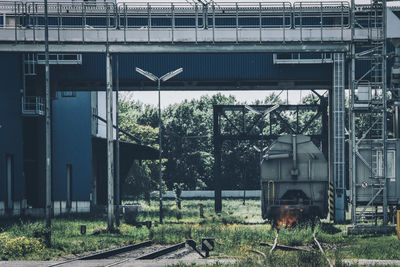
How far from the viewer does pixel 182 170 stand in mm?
93625

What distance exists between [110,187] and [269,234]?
27.8ft

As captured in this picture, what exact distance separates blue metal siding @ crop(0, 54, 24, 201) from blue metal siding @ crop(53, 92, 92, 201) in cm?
579

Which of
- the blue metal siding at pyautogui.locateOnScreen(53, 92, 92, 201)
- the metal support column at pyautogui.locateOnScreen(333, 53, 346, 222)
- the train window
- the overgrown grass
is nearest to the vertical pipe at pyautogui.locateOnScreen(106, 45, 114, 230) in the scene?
the overgrown grass

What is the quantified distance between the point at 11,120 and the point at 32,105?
3754 millimetres

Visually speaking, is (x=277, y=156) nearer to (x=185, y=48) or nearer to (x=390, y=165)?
(x=390, y=165)

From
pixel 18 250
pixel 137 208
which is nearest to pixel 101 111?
pixel 137 208

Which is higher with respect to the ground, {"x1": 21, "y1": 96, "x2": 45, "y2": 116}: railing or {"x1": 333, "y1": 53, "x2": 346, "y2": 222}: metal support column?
{"x1": 21, "y1": 96, "x2": 45, "y2": 116}: railing

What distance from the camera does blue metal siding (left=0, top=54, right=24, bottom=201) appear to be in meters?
40.5

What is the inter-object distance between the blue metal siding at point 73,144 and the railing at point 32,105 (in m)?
2.96

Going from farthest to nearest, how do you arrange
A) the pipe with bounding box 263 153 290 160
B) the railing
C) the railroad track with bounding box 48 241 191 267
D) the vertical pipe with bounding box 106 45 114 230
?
the railing, the vertical pipe with bounding box 106 45 114 230, the pipe with bounding box 263 153 290 160, the railroad track with bounding box 48 241 191 267

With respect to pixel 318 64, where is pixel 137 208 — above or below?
below

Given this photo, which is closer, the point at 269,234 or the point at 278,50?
the point at 269,234

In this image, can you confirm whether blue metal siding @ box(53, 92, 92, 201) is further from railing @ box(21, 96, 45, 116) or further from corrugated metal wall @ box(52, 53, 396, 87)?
corrugated metal wall @ box(52, 53, 396, 87)

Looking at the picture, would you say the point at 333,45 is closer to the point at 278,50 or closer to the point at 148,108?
the point at 278,50
